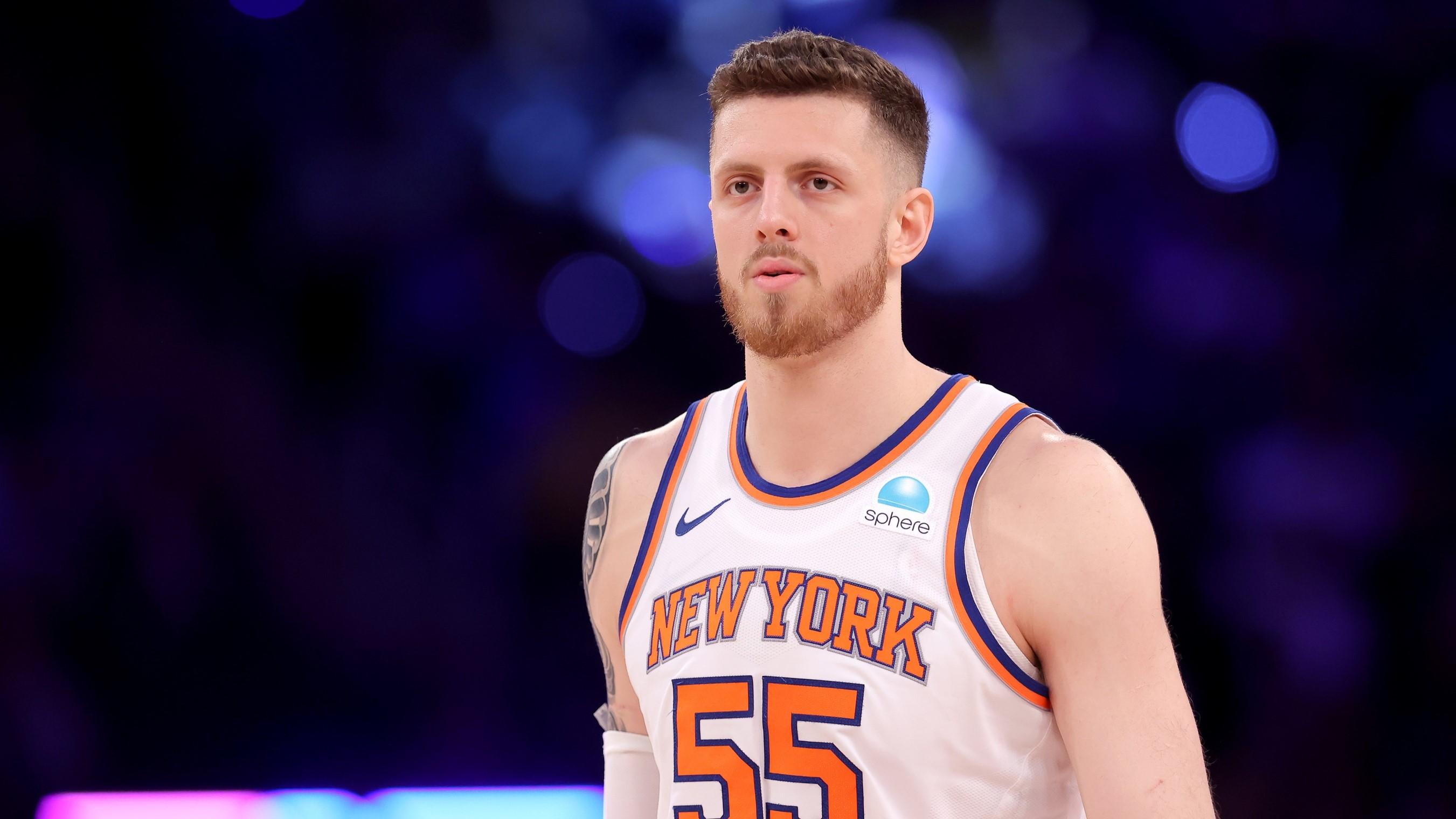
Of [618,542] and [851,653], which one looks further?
[618,542]

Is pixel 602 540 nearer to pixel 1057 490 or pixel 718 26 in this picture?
pixel 1057 490

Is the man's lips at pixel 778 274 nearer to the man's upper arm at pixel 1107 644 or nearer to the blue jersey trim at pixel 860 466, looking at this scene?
the blue jersey trim at pixel 860 466

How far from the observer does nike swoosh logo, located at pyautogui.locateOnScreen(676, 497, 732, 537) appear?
2369 mm

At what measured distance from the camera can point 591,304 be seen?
484 centimetres

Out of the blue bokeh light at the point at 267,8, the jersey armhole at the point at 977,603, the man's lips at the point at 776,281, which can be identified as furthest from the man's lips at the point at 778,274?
the blue bokeh light at the point at 267,8

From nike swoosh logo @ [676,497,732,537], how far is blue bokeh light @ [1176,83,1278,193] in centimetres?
312

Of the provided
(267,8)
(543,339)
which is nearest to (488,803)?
(543,339)

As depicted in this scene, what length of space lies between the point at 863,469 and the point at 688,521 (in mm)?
380

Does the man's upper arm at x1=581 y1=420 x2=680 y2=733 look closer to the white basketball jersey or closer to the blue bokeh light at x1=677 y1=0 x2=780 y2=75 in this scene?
the white basketball jersey

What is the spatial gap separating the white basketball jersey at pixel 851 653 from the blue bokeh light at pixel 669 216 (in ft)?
8.53

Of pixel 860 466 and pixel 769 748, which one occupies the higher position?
pixel 860 466

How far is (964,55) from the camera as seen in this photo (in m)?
4.78

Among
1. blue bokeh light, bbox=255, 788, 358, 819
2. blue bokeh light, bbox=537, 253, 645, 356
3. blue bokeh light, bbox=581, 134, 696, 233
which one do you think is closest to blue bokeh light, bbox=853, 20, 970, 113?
blue bokeh light, bbox=581, 134, 696, 233

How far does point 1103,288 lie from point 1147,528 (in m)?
2.91
